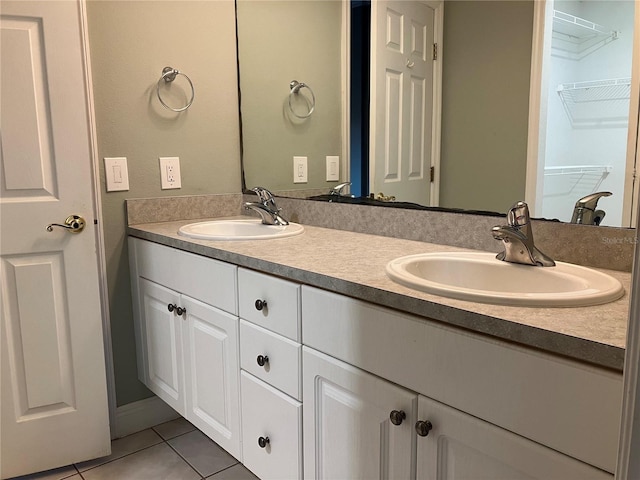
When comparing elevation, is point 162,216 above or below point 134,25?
below

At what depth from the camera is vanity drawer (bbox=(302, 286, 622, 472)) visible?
2.61 ft

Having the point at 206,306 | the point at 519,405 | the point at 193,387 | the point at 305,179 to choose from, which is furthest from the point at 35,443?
the point at 519,405

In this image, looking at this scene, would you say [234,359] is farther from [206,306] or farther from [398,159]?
[398,159]

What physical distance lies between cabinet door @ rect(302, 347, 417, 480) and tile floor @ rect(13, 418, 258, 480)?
2.34 ft

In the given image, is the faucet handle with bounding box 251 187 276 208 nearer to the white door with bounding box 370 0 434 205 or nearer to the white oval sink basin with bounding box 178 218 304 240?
the white oval sink basin with bounding box 178 218 304 240

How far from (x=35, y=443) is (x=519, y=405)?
171cm

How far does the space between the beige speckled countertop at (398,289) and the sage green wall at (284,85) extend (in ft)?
1.36

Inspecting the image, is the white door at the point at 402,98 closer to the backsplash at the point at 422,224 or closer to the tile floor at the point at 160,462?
the backsplash at the point at 422,224

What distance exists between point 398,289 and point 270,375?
538mm

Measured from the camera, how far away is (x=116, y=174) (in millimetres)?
2037

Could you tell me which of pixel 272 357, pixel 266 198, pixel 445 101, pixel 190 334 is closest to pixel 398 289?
pixel 272 357

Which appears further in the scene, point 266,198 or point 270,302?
point 266,198

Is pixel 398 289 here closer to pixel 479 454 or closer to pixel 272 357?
pixel 479 454

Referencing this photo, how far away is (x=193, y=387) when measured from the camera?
1.82 metres
